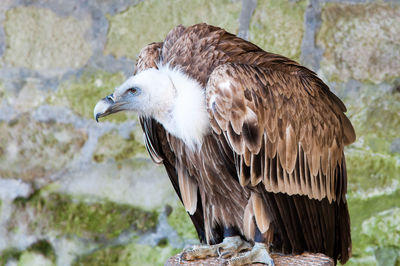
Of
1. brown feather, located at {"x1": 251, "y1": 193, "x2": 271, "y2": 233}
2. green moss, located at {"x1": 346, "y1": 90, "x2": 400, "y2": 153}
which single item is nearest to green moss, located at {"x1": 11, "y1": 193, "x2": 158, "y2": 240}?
green moss, located at {"x1": 346, "y1": 90, "x2": 400, "y2": 153}

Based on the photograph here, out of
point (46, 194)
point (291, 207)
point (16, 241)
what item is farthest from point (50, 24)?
point (291, 207)

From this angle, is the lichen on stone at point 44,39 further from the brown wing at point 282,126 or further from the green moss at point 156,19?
the brown wing at point 282,126

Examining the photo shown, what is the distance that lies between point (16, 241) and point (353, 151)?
4.36 ft

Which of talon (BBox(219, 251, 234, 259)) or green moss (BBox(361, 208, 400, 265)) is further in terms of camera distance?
green moss (BBox(361, 208, 400, 265))

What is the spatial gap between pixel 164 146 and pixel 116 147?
77 centimetres

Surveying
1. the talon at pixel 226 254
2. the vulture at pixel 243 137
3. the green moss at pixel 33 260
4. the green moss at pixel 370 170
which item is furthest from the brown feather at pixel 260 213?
the green moss at pixel 33 260

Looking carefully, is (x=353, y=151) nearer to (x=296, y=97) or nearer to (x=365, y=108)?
(x=365, y=108)

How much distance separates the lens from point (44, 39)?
86.7 inches

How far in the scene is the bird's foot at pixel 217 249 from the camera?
1405 mm

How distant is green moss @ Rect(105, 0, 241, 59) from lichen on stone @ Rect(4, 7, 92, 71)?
0.11m

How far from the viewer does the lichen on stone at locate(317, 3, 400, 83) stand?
2.02 m

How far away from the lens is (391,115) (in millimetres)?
2059

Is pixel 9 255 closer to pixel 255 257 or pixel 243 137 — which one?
pixel 255 257

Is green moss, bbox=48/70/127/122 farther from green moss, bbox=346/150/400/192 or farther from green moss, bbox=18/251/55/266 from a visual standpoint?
green moss, bbox=346/150/400/192
